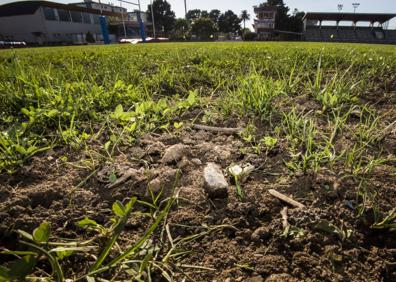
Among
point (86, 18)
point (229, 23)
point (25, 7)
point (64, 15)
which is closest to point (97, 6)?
point (86, 18)

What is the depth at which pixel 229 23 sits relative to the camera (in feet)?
243

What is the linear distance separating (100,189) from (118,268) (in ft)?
1.34

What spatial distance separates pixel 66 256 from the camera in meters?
0.75

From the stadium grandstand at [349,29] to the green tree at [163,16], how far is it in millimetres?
35027

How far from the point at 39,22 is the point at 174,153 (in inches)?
1782

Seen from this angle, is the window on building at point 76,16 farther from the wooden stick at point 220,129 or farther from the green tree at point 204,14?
the green tree at point 204,14

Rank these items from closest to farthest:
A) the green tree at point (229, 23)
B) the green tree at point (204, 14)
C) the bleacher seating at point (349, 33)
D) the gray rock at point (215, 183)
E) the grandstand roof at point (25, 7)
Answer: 1. the gray rock at point (215, 183)
2. the grandstand roof at point (25, 7)
3. the bleacher seating at point (349, 33)
4. the green tree at point (229, 23)
5. the green tree at point (204, 14)

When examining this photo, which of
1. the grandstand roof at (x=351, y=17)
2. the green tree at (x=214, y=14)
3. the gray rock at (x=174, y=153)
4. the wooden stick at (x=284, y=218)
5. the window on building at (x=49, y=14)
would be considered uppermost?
the green tree at (x=214, y=14)

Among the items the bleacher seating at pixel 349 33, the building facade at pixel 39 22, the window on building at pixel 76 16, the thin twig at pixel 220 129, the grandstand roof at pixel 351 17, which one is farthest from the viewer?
the bleacher seating at pixel 349 33

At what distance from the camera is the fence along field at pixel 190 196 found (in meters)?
→ 0.77

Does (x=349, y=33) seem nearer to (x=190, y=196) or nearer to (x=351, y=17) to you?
(x=351, y=17)

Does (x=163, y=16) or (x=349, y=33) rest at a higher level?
(x=163, y=16)

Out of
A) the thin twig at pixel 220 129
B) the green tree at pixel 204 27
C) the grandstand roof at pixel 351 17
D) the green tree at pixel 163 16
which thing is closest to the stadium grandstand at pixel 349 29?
the grandstand roof at pixel 351 17

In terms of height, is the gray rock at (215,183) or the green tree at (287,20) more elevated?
the green tree at (287,20)
